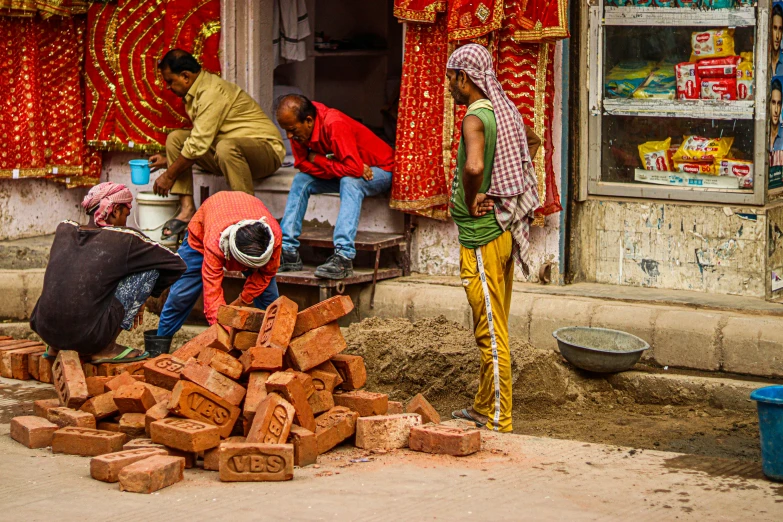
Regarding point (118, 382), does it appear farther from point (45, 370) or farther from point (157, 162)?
point (157, 162)

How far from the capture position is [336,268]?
822cm

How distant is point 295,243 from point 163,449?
325cm

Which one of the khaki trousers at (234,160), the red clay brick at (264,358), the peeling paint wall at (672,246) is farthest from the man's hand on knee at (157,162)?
the red clay brick at (264,358)

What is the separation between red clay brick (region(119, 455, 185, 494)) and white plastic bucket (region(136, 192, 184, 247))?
4165 mm

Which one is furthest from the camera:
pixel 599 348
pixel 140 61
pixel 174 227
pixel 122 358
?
pixel 140 61

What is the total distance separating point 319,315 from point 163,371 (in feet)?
3.11

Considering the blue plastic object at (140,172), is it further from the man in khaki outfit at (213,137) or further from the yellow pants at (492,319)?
the yellow pants at (492,319)

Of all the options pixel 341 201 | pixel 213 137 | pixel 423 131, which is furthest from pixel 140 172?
pixel 423 131

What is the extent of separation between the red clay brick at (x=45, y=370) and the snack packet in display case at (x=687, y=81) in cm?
462

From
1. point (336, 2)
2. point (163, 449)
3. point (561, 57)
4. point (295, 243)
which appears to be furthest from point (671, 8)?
point (336, 2)

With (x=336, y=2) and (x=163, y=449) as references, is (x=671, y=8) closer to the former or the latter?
(x=163, y=449)

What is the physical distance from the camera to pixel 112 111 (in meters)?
9.77

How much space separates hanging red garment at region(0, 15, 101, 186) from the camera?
31.4 ft

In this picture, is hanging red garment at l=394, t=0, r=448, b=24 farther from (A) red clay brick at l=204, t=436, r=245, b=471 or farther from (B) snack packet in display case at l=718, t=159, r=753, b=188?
(A) red clay brick at l=204, t=436, r=245, b=471
